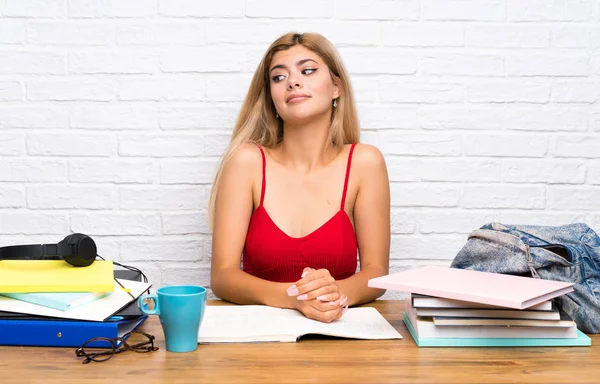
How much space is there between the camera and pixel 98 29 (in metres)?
2.13

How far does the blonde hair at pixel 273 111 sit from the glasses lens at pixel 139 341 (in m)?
0.89

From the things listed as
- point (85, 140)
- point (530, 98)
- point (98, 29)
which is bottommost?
point (85, 140)

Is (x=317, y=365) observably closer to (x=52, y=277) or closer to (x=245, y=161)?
(x=52, y=277)

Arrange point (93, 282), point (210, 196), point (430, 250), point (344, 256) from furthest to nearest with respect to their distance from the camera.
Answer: point (430, 250)
point (210, 196)
point (344, 256)
point (93, 282)

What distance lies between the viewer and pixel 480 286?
1.12 meters

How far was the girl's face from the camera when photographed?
1.90 m

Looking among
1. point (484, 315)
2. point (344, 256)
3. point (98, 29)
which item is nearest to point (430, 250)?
point (344, 256)

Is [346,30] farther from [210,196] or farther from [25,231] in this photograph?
[25,231]

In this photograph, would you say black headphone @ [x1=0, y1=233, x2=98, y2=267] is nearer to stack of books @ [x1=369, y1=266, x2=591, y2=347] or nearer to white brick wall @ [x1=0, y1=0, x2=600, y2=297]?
stack of books @ [x1=369, y1=266, x2=591, y2=347]

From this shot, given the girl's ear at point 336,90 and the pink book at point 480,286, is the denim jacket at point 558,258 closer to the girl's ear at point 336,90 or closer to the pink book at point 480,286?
the pink book at point 480,286

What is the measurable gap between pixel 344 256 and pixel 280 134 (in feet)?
1.52

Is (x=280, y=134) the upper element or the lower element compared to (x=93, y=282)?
upper

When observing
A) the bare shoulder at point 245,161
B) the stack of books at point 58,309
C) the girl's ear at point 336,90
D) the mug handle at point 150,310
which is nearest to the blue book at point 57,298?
the stack of books at point 58,309

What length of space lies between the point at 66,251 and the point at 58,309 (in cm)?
10
